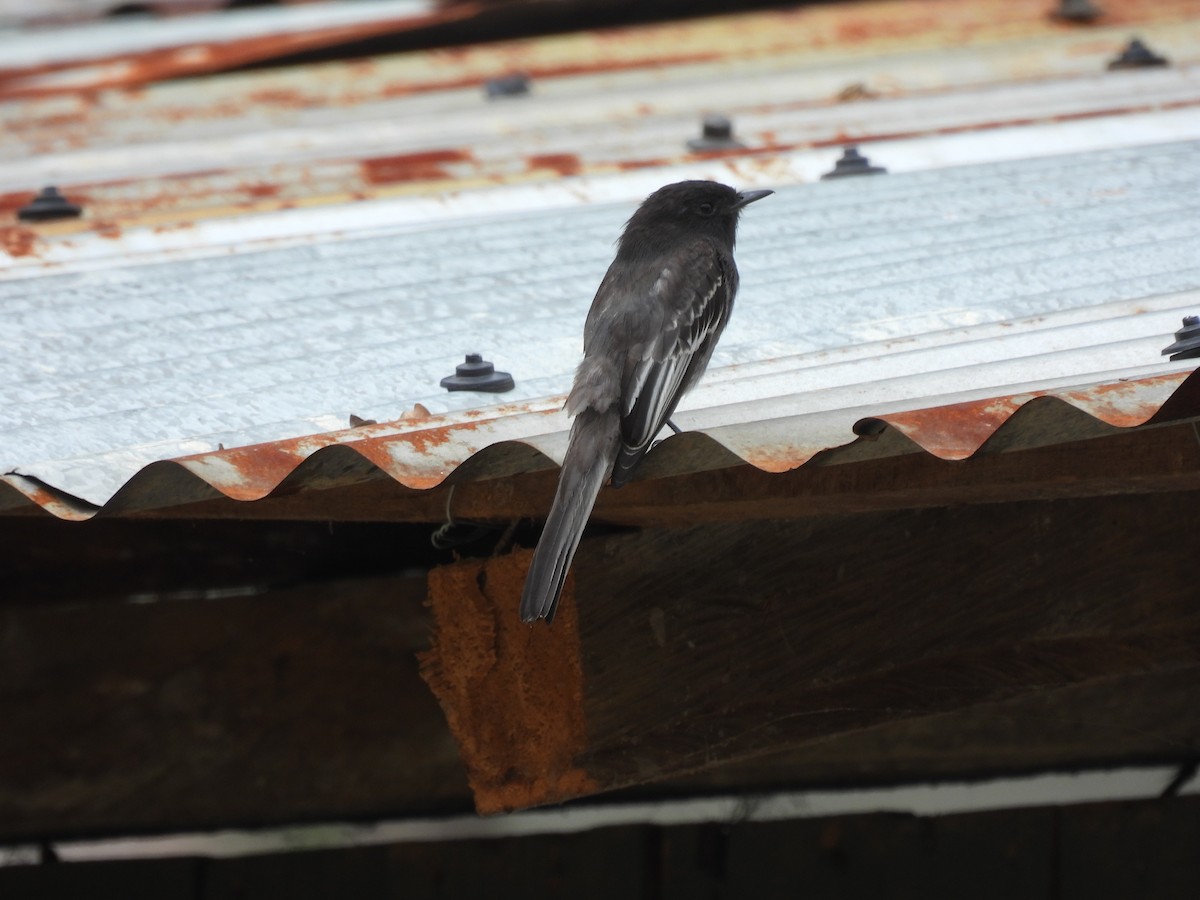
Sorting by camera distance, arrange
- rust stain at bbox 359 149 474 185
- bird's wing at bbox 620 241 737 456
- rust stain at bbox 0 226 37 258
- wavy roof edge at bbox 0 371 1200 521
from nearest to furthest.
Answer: wavy roof edge at bbox 0 371 1200 521
bird's wing at bbox 620 241 737 456
rust stain at bbox 0 226 37 258
rust stain at bbox 359 149 474 185

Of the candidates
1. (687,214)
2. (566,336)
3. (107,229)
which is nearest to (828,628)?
(566,336)

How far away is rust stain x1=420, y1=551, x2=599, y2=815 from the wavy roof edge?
13.6 inches

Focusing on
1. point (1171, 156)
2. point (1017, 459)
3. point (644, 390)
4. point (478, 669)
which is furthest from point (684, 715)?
point (1171, 156)

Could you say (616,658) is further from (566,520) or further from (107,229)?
(107,229)

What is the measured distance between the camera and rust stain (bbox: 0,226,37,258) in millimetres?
5164

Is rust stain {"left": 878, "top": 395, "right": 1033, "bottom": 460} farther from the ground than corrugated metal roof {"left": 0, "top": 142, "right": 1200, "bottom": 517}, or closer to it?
closer to it

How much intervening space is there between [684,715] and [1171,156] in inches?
123

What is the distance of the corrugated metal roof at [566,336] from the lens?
9.07 ft

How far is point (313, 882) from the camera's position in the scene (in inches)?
166

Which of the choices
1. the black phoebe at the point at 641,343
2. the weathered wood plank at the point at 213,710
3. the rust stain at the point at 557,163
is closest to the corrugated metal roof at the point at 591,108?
the rust stain at the point at 557,163

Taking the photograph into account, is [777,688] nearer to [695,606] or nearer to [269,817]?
[695,606]

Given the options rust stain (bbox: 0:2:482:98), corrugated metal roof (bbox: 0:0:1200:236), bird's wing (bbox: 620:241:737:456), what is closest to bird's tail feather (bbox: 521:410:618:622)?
bird's wing (bbox: 620:241:737:456)

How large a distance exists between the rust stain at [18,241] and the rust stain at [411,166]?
1.25 m

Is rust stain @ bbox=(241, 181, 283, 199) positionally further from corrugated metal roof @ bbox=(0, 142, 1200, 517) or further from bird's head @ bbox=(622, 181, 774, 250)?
bird's head @ bbox=(622, 181, 774, 250)
